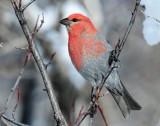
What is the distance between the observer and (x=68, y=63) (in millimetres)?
5395

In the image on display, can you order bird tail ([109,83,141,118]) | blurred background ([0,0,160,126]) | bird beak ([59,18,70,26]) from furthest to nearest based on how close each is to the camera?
1. blurred background ([0,0,160,126])
2. bird tail ([109,83,141,118])
3. bird beak ([59,18,70,26])

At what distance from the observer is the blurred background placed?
5.36m

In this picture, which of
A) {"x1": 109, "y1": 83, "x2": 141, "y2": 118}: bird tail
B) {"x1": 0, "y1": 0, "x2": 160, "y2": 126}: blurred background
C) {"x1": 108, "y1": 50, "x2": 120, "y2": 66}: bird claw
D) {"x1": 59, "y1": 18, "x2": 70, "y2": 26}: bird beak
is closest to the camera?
{"x1": 108, "y1": 50, "x2": 120, "y2": 66}: bird claw

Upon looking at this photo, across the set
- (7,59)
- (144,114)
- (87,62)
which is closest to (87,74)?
(87,62)

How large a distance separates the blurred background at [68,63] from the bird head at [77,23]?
655mm

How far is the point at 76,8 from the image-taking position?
5.66m

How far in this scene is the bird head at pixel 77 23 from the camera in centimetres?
296

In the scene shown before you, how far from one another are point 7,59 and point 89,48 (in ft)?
13.7

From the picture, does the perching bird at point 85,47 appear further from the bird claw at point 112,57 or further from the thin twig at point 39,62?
the thin twig at point 39,62

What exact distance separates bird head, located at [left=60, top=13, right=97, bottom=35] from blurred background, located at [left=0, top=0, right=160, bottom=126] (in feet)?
2.15

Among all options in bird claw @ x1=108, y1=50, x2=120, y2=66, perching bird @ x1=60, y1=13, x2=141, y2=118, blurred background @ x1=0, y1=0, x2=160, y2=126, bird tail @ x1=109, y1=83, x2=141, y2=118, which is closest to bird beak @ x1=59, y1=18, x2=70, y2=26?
perching bird @ x1=60, y1=13, x2=141, y2=118

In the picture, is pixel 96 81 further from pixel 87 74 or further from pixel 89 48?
pixel 89 48

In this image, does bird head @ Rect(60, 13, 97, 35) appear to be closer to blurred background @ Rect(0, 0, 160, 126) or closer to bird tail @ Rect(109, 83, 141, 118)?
blurred background @ Rect(0, 0, 160, 126)

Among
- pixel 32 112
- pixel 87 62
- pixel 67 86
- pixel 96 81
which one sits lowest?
pixel 32 112
